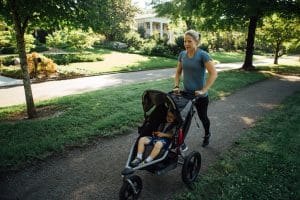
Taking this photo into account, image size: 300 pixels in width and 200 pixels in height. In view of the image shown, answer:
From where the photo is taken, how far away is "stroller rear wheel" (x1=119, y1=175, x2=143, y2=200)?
346 centimetres

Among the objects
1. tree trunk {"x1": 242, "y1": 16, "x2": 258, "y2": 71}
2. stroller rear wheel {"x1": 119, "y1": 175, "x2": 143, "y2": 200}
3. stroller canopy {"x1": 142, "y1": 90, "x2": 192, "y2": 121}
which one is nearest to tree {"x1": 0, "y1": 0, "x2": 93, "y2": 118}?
stroller canopy {"x1": 142, "y1": 90, "x2": 192, "y2": 121}

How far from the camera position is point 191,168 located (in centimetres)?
427

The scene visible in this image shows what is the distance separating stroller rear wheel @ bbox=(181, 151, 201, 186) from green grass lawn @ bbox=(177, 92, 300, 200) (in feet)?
0.41

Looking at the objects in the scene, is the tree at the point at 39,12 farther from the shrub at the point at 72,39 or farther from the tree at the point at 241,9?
the shrub at the point at 72,39

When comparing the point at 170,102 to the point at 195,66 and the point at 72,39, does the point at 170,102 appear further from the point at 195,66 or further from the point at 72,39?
the point at 72,39

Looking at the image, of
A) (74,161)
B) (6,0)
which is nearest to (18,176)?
(74,161)

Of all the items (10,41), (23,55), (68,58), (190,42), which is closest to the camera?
(190,42)

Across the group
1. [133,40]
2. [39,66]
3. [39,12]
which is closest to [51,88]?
[39,66]

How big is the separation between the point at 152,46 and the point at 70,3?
28.0 metres

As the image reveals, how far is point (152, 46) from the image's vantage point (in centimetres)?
3403

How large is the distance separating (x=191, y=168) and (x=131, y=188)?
114 cm

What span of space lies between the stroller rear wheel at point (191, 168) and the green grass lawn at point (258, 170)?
12 centimetres

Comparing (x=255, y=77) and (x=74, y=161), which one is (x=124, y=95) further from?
(x=255, y=77)

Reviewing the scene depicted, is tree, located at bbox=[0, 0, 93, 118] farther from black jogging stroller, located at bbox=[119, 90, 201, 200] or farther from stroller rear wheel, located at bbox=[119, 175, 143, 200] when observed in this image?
stroller rear wheel, located at bbox=[119, 175, 143, 200]
